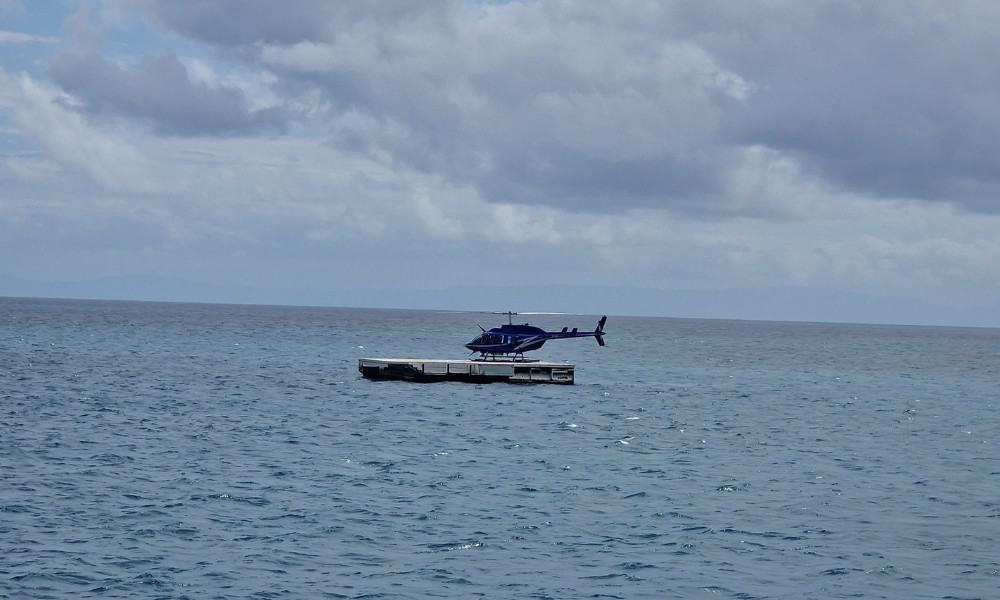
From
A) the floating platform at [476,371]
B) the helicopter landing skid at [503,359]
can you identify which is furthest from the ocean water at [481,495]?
the helicopter landing skid at [503,359]

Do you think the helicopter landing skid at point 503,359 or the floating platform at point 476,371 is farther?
the helicopter landing skid at point 503,359

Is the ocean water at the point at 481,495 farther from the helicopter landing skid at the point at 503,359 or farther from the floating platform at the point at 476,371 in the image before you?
the helicopter landing skid at the point at 503,359

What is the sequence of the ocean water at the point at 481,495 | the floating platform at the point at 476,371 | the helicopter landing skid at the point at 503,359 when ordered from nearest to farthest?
1. the ocean water at the point at 481,495
2. the floating platform at the point at 476,371
3. the helicopter landing skid at the point at 503,359

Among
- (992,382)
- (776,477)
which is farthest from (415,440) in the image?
(992,382)

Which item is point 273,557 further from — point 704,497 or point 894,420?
point 894,420

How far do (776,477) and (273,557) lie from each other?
2307 cm

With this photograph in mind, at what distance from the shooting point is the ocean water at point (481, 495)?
93.0ft

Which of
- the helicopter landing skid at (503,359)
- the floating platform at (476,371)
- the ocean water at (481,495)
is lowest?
the ocean water at (481,495)

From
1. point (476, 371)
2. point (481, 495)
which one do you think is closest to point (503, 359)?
point (476, 371)

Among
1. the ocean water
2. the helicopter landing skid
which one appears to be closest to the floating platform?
the ocean water

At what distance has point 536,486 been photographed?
1631 inches

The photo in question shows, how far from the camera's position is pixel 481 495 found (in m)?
39.3

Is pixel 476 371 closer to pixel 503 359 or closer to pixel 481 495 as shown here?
pixel 503 359

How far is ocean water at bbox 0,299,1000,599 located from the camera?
28.4 metres
